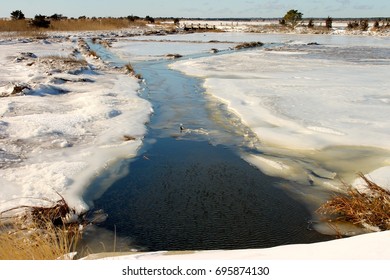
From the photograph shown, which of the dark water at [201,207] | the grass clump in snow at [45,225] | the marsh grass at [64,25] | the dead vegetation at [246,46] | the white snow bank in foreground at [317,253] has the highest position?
the marsh grass at [64,25]

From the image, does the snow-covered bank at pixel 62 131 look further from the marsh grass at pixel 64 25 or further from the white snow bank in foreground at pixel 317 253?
the marsh grass at pixel 64 25

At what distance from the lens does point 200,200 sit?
4430mm

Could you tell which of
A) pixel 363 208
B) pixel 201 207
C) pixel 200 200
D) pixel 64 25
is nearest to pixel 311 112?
pixel 363 208

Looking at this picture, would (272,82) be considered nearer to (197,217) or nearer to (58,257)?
(197,217)

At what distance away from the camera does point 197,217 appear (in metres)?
4.07

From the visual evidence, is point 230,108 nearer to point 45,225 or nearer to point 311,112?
point 311,112

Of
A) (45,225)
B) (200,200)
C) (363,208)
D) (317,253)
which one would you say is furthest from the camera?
(200,200)

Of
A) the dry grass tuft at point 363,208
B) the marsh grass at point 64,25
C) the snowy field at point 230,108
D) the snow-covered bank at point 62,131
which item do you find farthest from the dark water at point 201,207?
the marsh grass at point 64,25

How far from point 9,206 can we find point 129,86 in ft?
26.0

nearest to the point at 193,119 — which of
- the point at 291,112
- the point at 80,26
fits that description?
the point at 291,112

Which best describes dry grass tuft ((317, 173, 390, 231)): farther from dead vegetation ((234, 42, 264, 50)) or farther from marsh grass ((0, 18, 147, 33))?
marsh grass ((0, 18, 147, 33))

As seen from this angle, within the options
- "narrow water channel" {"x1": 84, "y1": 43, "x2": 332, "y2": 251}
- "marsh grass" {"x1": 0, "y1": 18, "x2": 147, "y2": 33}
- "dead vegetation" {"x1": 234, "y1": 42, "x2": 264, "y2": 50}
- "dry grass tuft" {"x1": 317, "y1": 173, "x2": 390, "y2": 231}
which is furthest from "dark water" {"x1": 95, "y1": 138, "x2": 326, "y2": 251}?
"marsh grass" {"x1": 0, "y1": 18, "x2": 147, "y2": 33}

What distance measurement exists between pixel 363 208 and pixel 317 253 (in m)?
1.52

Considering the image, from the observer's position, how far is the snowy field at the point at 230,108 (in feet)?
15.0
